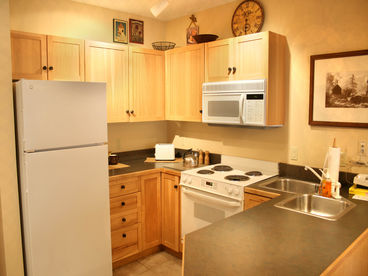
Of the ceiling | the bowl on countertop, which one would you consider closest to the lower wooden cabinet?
the bowl on countertop

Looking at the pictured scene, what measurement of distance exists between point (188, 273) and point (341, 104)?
203 cm

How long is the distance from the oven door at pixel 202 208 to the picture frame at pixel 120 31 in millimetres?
1849

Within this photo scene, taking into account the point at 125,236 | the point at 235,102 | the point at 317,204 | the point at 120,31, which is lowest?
the point at 125,236

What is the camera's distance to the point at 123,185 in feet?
10.3

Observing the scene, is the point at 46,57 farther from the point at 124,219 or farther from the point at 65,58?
the point at 124,219

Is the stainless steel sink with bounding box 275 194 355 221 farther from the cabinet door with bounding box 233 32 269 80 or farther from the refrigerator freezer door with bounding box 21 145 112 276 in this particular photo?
the refrigerator freezer door with bounding box 21 145 112 276

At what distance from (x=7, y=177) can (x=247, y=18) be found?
261cm

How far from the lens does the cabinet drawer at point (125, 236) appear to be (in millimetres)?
3115

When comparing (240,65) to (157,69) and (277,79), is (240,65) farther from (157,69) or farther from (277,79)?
(157,69)

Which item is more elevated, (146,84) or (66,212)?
(146,84)

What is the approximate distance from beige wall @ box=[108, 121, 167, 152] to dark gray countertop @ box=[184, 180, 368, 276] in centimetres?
221

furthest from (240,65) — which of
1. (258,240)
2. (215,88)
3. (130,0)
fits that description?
(258,240)

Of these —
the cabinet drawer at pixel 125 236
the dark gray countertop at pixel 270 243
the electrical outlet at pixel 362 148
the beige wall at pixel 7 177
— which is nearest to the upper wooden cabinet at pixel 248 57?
the electrical outlet at pixel 362 148

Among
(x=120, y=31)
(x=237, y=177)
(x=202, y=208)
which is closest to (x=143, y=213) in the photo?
(x=202, y=208)
